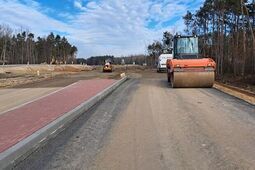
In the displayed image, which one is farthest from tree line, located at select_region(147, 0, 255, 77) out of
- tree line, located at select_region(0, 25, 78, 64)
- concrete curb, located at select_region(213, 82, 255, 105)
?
tree line, located at select_region(0, 25, 78, 64)

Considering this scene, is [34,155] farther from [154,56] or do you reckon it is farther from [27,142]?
[154,56]

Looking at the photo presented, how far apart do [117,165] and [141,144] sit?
5.28 ft

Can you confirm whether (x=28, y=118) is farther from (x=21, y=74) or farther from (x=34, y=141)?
(x=21, y=74)

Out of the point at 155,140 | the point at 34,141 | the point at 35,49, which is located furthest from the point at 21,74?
the point at 35,49

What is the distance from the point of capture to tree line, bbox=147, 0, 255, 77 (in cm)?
4412

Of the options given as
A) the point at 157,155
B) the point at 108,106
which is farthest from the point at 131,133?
the point at 108,106

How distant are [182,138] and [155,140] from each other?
64cm

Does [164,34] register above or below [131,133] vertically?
above

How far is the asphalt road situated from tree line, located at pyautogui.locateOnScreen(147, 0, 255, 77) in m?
30.4

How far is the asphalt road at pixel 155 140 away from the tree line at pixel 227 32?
30.4 m

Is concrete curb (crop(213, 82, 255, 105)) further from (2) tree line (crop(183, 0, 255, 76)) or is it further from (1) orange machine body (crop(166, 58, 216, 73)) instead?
(2) tree line (crop(183, 0, 255, 76))

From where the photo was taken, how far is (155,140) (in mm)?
8656

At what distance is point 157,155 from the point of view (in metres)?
7.38

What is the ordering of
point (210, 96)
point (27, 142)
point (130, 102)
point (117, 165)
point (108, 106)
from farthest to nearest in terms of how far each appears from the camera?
point (210, 96), point (130, 102), point (108, 106), point (27, 142), point (117, 165)
